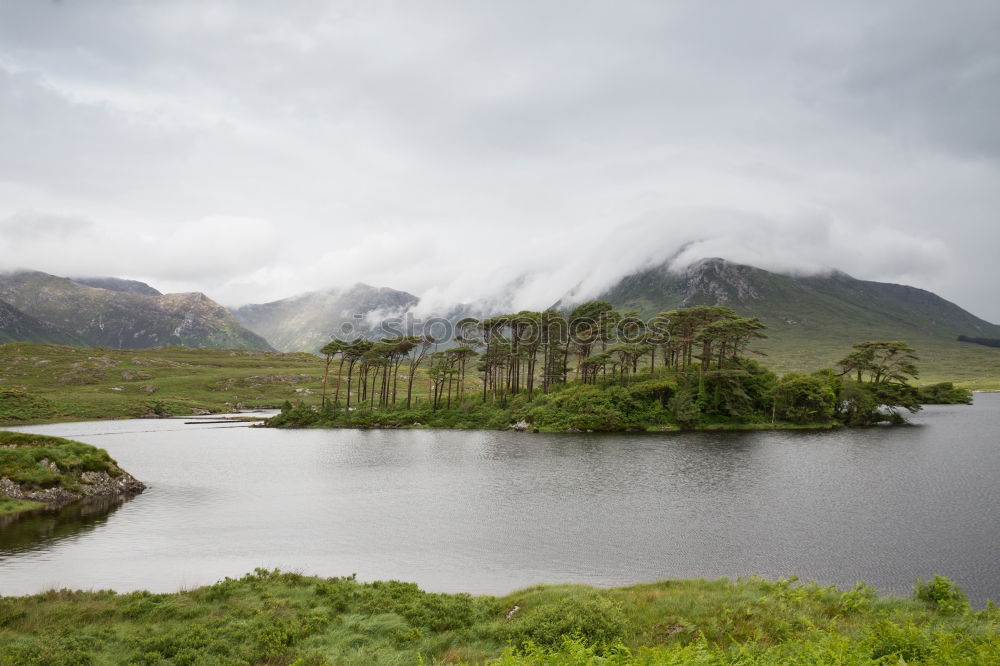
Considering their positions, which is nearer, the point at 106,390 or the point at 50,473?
the point at 50,473

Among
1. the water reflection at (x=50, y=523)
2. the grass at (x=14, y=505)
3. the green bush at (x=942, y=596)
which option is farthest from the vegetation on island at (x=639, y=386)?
the green bush at (x=942, y=596)

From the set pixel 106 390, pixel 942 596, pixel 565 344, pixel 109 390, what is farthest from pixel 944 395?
pixel 106 390

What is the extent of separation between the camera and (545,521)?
34.8 meters

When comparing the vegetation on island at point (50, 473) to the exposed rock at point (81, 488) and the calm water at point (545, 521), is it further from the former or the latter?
the calm water at point (545, 521)

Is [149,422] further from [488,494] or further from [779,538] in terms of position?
[779,538]

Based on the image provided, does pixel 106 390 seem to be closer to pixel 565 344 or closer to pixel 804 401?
pixel 565 344

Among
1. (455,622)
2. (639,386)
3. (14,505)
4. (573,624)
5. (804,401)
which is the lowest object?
(14,505)

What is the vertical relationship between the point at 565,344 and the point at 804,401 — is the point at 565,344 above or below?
above

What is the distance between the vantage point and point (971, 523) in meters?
32.0

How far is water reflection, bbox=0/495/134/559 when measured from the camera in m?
31.0

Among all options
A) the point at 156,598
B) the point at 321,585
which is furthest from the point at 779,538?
the point at 156,598

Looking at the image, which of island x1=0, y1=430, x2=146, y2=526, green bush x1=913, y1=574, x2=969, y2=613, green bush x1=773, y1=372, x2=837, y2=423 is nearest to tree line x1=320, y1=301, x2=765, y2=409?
green bush x1=773, y1=372, x2=837, y2=423

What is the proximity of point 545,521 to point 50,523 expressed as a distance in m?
34.7

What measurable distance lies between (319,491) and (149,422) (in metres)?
102
